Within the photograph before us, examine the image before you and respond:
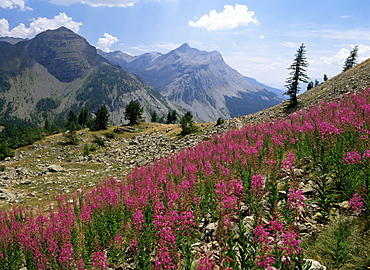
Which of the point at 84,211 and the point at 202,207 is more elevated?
the point at 202,207

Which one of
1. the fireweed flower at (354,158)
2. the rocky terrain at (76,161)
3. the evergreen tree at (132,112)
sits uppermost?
the evergreen tree at (132,112)

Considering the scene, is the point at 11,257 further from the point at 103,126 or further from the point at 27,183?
the point at 103,126

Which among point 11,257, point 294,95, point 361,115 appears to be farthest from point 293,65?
point 11,257

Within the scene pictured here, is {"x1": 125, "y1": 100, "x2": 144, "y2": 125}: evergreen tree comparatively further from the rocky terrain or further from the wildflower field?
the wildflower field

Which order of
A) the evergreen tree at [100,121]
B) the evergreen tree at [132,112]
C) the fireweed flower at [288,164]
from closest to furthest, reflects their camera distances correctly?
the fireweed flower at [288,164] < the evergreen tree at [100,121] < the evergreen tree at [132,112]

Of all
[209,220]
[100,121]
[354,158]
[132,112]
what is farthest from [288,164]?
[132,112]

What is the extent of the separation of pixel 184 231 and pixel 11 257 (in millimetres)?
6926

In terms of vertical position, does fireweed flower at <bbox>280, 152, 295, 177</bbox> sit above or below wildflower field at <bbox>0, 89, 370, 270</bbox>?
above

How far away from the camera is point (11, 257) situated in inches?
279

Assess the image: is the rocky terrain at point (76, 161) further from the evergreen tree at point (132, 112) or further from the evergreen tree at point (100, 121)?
the evergreen tree at point (132, 112)

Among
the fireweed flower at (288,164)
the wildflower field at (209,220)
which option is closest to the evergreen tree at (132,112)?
the wildflower field at (209,220)

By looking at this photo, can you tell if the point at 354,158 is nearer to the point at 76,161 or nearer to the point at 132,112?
the point at 76,161

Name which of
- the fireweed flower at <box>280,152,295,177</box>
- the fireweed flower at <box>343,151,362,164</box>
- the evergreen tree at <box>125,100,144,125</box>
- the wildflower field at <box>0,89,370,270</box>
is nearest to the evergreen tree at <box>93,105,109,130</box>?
the evergreen tree at <box>125,100,144,125</box>

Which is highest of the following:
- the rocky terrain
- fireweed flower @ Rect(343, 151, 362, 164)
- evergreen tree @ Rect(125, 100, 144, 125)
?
evergreen tree @ Rect(125, 100, 144, 125)
